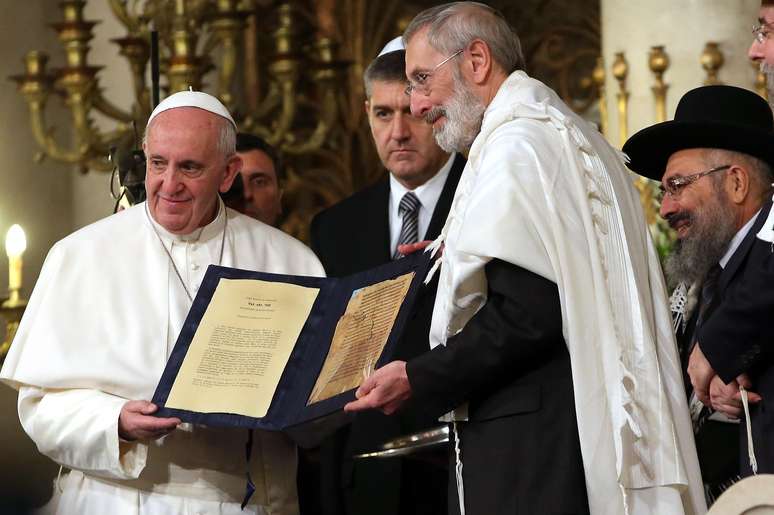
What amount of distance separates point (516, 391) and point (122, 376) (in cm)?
113

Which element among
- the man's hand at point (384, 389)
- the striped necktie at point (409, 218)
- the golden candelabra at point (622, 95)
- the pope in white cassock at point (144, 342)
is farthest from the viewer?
the golden candelabra at point (622, 95)

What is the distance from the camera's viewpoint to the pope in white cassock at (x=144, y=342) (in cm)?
371

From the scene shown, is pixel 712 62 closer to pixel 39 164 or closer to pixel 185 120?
pixel 39 164

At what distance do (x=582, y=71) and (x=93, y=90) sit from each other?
3839 millimetres

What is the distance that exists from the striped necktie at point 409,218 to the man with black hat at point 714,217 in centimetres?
89

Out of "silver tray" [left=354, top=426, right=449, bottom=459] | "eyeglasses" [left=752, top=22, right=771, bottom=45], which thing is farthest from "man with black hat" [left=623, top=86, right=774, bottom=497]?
"silver tray" [left=354, top=426, right=449, bottom=459]

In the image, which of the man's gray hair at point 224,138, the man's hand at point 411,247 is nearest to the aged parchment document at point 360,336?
the man's hand at point 411,247

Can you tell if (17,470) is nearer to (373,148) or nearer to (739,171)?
(739,171)

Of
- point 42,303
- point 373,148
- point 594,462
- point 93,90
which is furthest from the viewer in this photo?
point 373,148

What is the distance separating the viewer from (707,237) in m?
3.98

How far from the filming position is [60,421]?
3.72m

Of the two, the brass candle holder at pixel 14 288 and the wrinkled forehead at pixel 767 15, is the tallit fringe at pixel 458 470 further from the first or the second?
the brass candle holder at pixel 14 288

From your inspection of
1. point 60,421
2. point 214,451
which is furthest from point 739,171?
point 60,421

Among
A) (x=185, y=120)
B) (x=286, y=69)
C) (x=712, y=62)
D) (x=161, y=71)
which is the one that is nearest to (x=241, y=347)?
(x=185, y=120)
